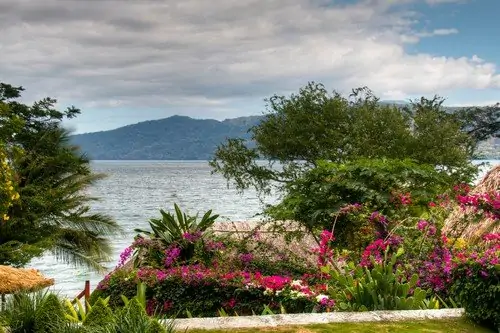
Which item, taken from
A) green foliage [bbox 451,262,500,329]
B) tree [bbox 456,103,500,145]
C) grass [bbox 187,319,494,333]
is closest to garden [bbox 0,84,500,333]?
green foliage [bbox 451,262,500,329]

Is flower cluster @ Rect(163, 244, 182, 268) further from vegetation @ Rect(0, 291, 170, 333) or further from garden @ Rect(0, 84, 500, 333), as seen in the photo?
vegetation @ Rect(0, 291, 170, 333)

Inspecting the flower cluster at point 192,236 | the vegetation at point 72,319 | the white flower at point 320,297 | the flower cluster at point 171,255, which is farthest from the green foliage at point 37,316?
the flower cluster at point 192,236

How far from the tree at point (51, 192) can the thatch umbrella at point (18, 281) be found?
1033 cm

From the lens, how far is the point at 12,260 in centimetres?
1927

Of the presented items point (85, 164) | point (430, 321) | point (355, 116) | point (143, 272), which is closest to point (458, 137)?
point (355, 116)

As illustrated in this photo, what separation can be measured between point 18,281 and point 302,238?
6.80 metres

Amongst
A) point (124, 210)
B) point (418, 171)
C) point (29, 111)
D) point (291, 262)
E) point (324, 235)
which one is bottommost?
point (124, 210)

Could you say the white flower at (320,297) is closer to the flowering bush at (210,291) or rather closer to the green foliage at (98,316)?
the flowering bush at (210,291)

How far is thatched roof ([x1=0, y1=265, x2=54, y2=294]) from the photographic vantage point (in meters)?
10.5

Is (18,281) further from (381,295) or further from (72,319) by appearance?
(381,295)

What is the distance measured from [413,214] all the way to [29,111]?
16.0 metres

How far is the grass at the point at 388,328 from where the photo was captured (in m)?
6.17

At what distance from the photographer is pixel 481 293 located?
658cm

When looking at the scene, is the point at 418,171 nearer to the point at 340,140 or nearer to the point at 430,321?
the point at 430,321
